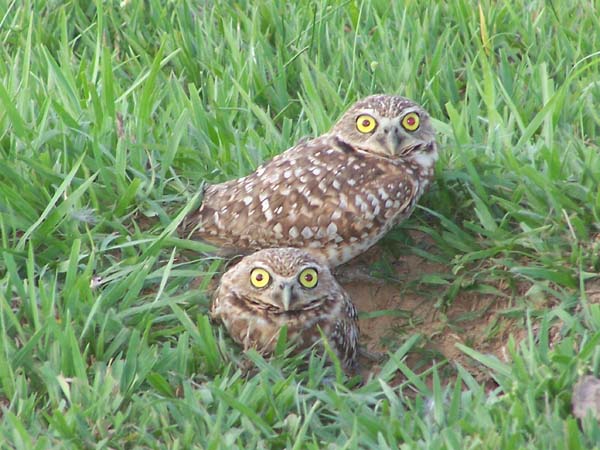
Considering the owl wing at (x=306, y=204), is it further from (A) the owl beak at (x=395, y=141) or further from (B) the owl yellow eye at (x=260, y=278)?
(B) the owl yellow eye at (x=260, y=278)

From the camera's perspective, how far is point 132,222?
5.07 metres

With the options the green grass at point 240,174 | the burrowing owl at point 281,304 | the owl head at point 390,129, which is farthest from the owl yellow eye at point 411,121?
the burrowing owl at point 281,304

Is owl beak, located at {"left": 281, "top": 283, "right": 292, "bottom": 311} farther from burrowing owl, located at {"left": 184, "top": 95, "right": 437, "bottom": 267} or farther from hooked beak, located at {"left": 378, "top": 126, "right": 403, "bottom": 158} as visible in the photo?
hooked beak, located at {"left": 378, "top": 126, "right": 403, "bottom": 158}

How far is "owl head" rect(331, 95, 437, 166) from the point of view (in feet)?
16.8

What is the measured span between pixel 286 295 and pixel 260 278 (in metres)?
0.14

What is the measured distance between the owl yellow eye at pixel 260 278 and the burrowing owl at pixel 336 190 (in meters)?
0.44

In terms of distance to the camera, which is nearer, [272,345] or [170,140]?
[272,345]

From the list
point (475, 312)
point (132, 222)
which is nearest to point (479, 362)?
point (475, 312)

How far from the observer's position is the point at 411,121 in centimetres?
514

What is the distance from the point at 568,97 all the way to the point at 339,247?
1497 mm

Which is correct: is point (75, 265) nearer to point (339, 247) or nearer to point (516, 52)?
point (339, 247)

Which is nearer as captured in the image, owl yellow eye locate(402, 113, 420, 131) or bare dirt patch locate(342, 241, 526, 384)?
bare dirt patch locate(342, 241, 526, 384)

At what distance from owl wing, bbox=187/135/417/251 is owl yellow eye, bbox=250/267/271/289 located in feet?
1.44

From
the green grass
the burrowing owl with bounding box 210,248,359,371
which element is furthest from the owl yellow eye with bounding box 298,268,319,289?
the green grass
